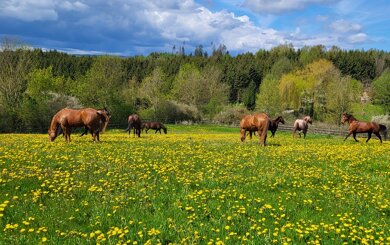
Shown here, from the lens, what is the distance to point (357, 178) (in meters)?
13.4

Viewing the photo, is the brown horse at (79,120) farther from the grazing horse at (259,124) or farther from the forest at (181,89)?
the forest at (181,89)

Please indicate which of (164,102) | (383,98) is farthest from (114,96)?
(383,98)

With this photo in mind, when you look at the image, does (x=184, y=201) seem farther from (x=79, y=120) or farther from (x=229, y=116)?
(x=229, y=116)

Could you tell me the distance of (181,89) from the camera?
112 metres

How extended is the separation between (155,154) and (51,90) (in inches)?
2314

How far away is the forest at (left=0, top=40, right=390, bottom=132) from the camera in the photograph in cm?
5934

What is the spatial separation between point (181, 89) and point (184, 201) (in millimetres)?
103607

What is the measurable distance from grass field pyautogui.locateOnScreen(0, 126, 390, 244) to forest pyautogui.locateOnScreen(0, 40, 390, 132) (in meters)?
48.4

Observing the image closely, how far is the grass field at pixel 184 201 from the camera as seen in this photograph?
739 cm

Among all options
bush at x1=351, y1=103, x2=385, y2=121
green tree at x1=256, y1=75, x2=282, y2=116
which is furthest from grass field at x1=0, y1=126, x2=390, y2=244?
bush at x1=351, y1=103, x2=385, y2=121

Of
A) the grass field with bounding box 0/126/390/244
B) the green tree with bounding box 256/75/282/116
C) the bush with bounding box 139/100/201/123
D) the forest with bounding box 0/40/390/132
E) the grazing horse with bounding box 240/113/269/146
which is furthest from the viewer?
the green tree with bounding box 256/75/282/116

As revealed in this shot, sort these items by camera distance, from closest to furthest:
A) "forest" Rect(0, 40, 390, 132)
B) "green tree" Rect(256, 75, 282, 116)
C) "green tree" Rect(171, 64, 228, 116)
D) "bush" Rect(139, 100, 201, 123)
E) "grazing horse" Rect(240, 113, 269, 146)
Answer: "grazing horse" Rect(240, 113, 269, 146), "forest" Rect(0, 40, 390, 132), "bush" Rect(139, 100, 201, 123), "green tree" Rect(256, 75, 282, 116), "green tree" Rect(171, 64, 228, 116)

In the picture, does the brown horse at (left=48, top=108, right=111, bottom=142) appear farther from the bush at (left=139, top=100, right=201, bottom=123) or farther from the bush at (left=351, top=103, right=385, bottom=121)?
the bush at (left=351, top=103, right=385, bottom=121)

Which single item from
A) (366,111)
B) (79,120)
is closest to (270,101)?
(366,111)
